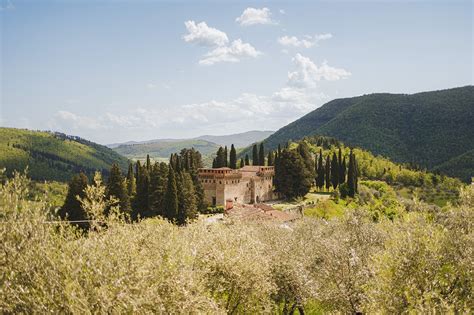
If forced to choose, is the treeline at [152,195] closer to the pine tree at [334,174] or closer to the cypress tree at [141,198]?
the cypress tree at [141,198]

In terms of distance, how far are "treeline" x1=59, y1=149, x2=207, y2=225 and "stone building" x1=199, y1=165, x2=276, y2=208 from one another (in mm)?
5013

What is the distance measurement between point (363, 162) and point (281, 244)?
108 m

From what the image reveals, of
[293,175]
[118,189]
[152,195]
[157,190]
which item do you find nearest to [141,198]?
[152,195]

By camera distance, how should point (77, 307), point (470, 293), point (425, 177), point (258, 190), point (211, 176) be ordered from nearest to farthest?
point (77, 307) < point (470, 293) < point (211, 176) < point (258, 190) < point (425, 177)

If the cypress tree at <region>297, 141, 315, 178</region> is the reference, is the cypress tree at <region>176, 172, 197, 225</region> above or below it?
below

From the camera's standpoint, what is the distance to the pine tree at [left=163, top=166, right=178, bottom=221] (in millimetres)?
59750

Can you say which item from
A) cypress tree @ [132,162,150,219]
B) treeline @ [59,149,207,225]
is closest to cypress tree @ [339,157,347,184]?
treeline @ [59,149,207,225]

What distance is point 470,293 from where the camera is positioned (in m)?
20.5

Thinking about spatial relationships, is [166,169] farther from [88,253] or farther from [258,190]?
[88,253]

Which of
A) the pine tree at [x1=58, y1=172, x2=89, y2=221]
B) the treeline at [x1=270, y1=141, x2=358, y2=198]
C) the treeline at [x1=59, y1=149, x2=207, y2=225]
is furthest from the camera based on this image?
the treeline at [x1=270, y1=141, x2=358, y2=198]

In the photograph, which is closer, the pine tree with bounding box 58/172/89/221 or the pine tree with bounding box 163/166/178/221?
the pine tree with bounding box 58/172/89/221

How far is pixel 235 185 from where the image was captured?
7950 centimetres

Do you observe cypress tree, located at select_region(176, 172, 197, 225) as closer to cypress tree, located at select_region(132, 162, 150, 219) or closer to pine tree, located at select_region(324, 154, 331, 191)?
cypress tree, located at select_region(132, 162, 150, 219)

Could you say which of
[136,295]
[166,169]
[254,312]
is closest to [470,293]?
[254,312]
